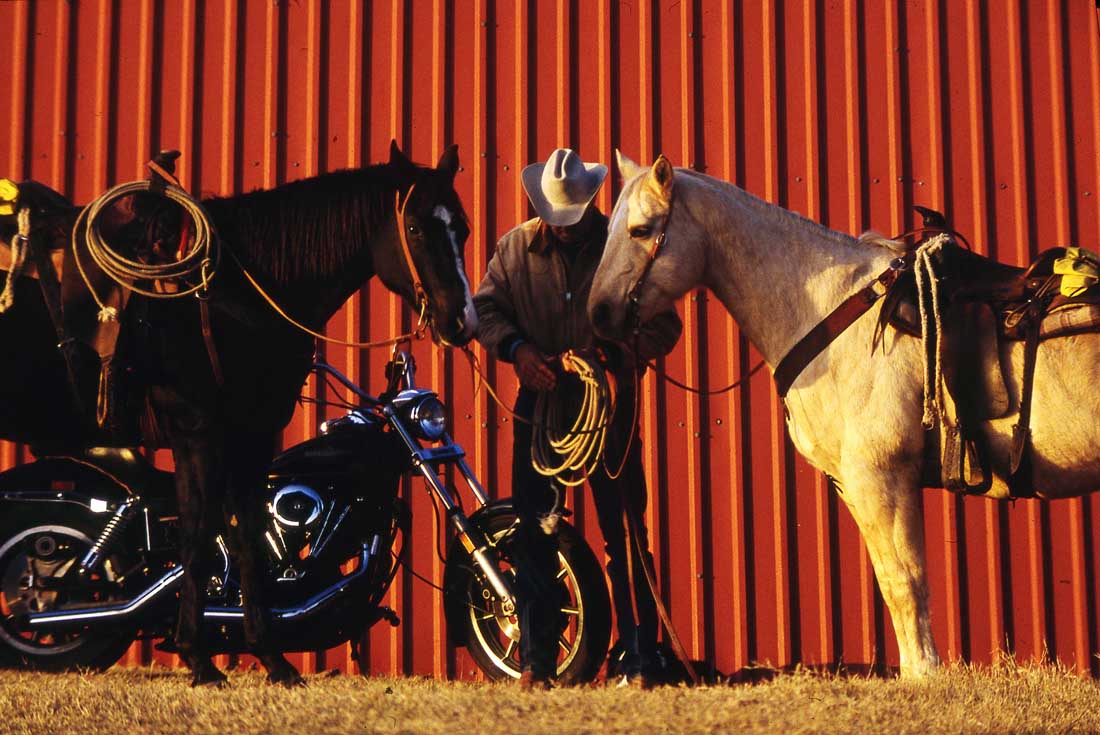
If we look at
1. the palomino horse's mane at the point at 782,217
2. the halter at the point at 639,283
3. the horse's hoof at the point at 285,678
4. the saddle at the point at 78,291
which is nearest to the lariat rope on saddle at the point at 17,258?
the saddle at the point at 78,291

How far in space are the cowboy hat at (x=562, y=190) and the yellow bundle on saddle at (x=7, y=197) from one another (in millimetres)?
2025

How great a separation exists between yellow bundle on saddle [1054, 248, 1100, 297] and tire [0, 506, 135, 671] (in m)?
3.89

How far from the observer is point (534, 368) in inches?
185

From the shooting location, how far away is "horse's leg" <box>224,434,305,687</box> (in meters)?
4.76

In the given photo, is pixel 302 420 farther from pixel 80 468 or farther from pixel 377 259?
pixel 377 259

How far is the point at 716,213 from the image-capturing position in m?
4.69

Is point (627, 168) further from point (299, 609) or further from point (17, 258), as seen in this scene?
point (17, 258)

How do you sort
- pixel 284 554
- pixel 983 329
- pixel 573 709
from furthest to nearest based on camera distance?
pixel 284 554 → pixel 983 329 → pixel 573 709

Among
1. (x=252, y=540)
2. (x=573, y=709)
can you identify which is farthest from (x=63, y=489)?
(x=573, y=709)

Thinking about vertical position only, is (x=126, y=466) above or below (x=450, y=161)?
below

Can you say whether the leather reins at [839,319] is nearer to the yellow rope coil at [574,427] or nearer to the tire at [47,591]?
the yellow rope coil at [574,427]

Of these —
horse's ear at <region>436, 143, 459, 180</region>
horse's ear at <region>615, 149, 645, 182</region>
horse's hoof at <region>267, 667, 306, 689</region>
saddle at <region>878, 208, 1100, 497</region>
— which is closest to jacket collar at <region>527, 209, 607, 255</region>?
horse's ear at <region>615, 149, 645, 182</region>

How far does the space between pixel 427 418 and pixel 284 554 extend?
819 mm

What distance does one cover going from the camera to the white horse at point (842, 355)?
4336mm
